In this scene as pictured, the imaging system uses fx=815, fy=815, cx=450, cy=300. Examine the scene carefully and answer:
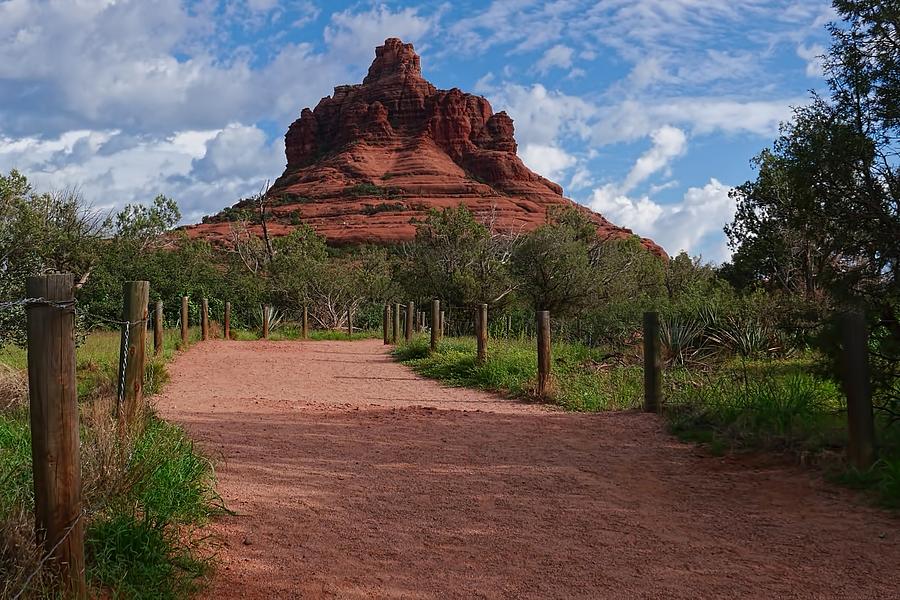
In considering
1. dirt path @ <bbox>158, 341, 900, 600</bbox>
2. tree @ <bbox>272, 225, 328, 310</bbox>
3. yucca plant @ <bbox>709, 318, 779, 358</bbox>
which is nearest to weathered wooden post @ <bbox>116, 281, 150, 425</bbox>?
dirt path @ <bbox>158, 341, 900, 600</bbox>


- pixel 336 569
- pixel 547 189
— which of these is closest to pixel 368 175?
pixel 547 189

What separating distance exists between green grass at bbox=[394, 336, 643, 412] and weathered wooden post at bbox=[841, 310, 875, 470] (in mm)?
4028

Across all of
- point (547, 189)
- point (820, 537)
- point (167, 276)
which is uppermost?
point (547, 189)

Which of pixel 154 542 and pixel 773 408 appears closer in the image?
pixel 154 542

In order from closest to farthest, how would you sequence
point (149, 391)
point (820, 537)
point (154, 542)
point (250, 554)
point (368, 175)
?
point (154, 542), point (250, 554), point (820, 537), point (149, 391), point (368, 175)

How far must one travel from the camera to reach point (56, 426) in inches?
129

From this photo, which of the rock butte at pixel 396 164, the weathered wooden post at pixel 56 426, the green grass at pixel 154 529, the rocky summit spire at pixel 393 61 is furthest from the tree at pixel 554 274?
the rocky summit spire at pixel 393 61

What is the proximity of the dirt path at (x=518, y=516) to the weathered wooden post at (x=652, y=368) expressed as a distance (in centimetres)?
30

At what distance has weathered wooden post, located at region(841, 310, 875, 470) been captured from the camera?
230 inches

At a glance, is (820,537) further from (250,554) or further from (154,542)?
(154,542)

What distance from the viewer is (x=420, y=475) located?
247 inches

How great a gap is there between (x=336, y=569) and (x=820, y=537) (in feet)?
9.15

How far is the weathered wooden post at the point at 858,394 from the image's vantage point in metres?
5.83

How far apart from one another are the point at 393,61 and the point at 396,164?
2884 centimetres
